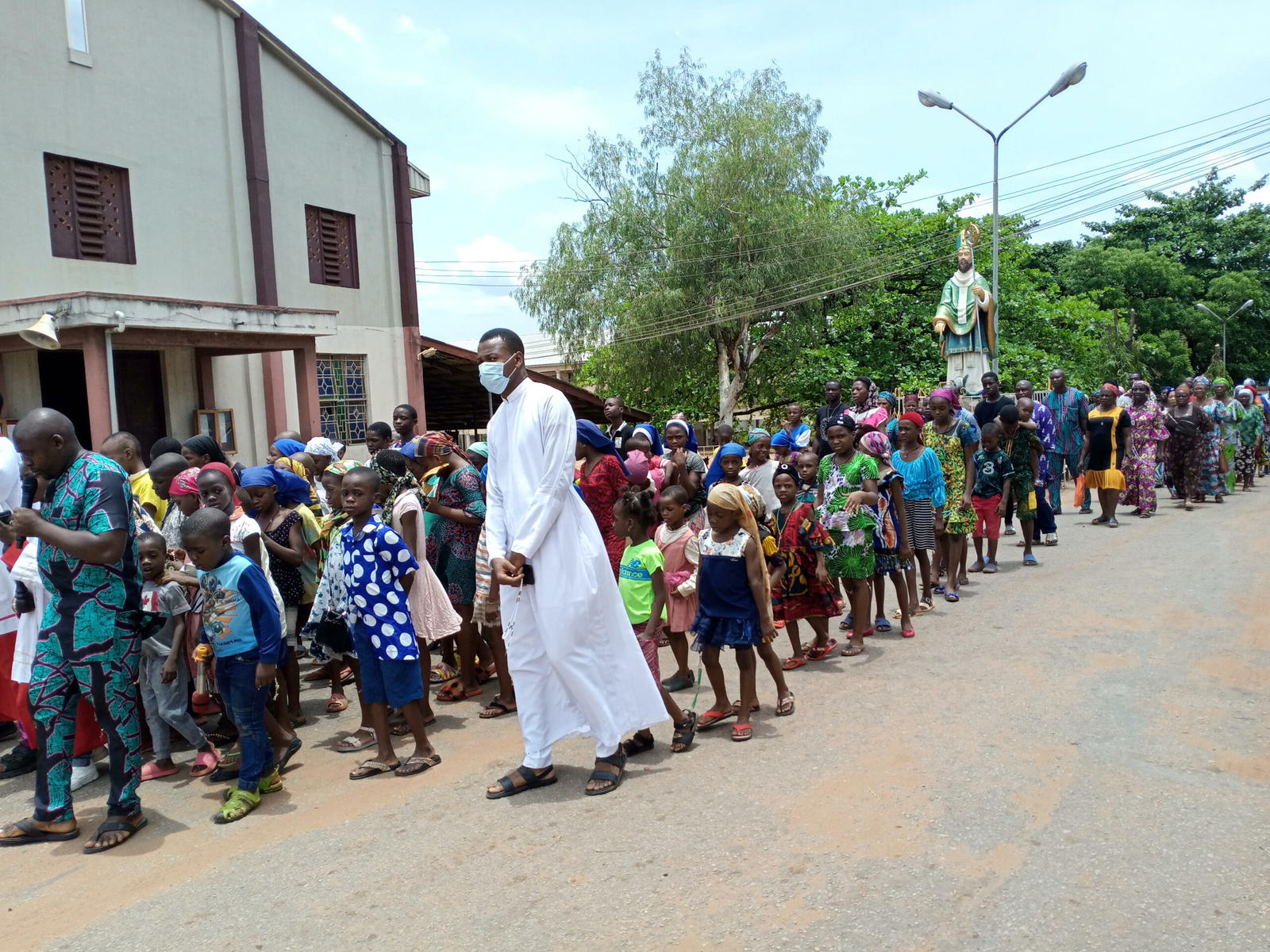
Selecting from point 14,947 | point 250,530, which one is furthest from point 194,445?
point 14,947

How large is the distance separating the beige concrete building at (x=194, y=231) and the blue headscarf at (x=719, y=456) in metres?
7.10

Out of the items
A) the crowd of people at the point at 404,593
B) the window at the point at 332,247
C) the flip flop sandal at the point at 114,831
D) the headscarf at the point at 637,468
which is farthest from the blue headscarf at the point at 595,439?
the window at the point at 332,247

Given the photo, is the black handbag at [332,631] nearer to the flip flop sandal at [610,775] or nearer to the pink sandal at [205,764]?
the pink sandal at [205,764]

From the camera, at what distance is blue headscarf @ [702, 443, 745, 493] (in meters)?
7.04

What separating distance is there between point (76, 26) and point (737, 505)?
12287 mm

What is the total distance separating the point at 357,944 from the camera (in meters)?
3.30

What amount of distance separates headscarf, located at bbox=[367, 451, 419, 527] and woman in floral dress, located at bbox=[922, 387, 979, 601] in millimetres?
4868

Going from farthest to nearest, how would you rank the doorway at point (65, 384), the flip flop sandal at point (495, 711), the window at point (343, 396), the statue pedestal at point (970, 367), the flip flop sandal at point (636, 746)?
the window at point (343, 396), the statue pedestal at point (970, 367), the doorway at point (65, 384), the flip flop sandal at point (495, 711), the flip flop sandal at point (636, 746)

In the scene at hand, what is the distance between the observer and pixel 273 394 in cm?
1534

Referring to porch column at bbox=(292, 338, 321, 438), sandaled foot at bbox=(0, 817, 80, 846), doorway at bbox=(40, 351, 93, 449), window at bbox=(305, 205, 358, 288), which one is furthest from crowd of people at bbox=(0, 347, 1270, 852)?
window at bbox=(305, 205, 358, 288)

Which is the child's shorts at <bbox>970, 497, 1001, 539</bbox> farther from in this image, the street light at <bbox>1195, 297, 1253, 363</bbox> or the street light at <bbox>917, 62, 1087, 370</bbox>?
the street light at <bbox>1195, 297, 1253, 363</bbox>

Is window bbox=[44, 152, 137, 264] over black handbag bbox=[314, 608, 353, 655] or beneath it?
over

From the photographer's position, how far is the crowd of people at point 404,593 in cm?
439

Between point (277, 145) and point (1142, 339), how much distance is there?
38.0 m
